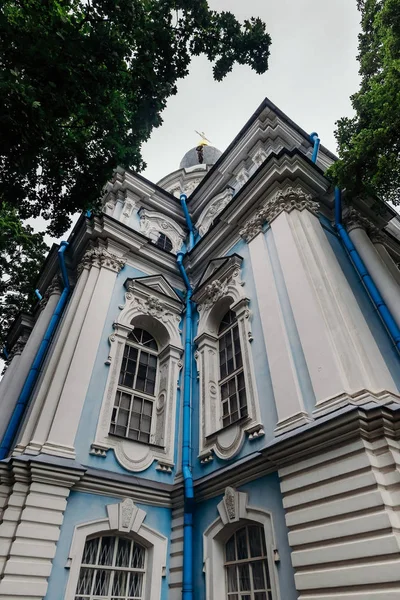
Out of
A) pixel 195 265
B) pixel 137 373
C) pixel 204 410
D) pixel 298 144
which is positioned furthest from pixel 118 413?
pixel 298 144

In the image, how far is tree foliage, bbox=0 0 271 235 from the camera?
536cm

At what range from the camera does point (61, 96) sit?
570 cm

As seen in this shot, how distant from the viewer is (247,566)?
5.98 m

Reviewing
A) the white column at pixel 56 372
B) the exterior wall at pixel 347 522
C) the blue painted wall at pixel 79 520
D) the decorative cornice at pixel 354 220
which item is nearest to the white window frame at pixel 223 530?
the exterior wall at pixel 347 522

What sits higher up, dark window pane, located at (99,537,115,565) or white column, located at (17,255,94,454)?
white column, located at (17,255,94,454)

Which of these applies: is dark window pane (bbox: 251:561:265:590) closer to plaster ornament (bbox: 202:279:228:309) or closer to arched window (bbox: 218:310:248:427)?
arched window (bbox: 218:310:248:427)

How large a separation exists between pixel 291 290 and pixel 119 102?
4890mm

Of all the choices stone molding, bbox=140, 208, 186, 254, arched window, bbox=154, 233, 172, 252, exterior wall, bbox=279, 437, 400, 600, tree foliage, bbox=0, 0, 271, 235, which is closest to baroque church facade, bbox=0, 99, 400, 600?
exterior wall, bbox=279, 437, 400, 600

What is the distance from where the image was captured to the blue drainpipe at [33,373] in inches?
300

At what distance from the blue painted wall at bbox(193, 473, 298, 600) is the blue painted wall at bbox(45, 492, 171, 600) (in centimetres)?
68

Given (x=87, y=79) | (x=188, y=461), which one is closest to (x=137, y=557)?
(x=188, y=461)

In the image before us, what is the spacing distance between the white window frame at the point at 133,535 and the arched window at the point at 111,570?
13 cm

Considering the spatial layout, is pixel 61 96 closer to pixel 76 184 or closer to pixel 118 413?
pixel 76 184

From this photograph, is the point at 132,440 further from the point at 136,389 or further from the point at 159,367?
the point at 159,367
